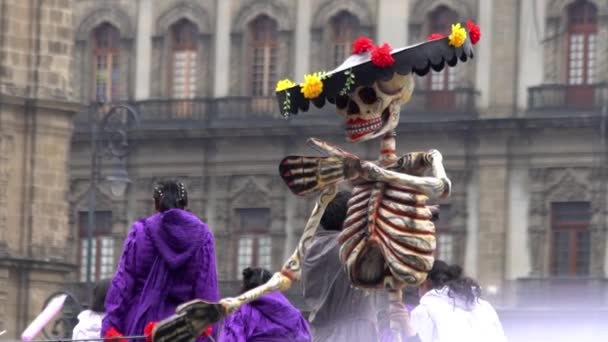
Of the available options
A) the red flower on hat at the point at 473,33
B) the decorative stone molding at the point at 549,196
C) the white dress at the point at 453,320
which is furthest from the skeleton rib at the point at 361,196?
the decorative stone molding at the point at 549,196

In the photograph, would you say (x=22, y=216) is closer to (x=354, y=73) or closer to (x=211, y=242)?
(x=211, y=242)

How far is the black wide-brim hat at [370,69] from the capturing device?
41.6ft

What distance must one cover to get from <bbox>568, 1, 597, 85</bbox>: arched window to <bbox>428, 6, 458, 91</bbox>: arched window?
8.33ft

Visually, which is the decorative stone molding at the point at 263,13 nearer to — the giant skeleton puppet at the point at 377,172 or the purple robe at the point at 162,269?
the purple robe at the point at 162,269

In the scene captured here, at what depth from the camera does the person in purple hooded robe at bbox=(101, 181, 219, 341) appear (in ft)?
48.2

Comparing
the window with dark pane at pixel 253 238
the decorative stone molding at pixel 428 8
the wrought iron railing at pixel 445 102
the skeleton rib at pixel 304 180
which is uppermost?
the decorative stone molding at pixel 428 8

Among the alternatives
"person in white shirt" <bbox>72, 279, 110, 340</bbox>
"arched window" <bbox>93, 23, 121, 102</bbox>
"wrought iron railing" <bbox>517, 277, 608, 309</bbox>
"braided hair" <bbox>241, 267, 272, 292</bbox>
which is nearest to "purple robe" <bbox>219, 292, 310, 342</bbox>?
"braided hair" <bbox>241, 267, 272, 292</bbox>

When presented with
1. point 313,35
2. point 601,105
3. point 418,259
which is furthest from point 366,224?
point 313,35

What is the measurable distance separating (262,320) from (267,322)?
3cm

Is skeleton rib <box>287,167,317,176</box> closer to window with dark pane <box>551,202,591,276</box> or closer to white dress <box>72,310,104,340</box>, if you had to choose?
white dress <box>72,310,104,340</box>

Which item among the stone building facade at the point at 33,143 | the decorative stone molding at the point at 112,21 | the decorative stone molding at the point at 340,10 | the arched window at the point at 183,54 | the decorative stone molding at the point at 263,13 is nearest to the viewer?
the stone building facade at the point at 33,143

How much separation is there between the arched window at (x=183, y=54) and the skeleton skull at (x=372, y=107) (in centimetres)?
5348

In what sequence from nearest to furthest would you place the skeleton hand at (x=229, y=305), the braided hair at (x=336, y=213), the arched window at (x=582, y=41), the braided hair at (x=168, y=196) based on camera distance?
the skeleton hand at (x=229, y=305)
the braided hair at (x=336, y=213)
the braided hair at (x=168, y=196)
the arched window at (x=582, y=41)

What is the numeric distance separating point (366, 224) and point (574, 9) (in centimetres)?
5034
